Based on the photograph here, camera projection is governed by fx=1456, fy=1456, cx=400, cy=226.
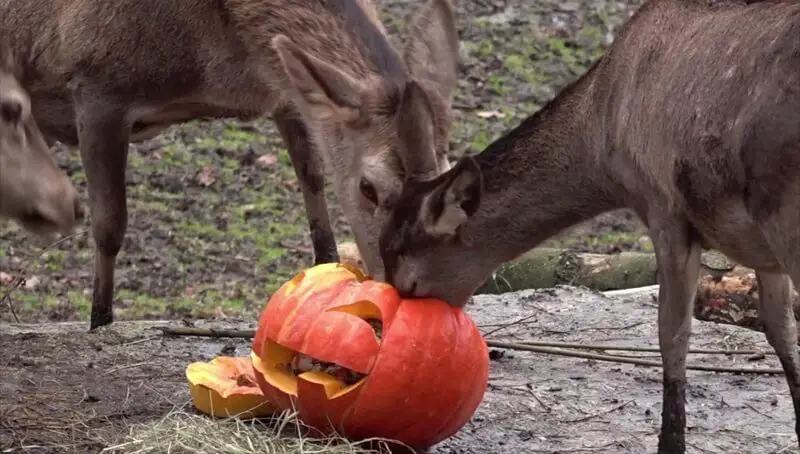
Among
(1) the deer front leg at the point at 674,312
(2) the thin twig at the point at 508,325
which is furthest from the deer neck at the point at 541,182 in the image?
(2) the thin twig at the point at 508,325

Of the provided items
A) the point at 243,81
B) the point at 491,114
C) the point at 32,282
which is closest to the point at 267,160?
the point at 491,114

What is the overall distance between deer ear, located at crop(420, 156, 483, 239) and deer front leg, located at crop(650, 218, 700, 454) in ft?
2.21

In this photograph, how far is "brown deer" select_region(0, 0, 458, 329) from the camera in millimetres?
6656

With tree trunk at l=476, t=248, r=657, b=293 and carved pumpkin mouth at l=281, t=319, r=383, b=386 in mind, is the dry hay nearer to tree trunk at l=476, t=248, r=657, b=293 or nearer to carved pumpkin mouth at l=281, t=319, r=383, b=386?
carved pumpkin mouth at l=281, t=319, r=383, b=386

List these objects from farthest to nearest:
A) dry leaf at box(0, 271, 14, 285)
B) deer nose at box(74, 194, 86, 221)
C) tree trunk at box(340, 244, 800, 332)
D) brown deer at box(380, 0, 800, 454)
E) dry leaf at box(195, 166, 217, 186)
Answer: dry leaf at box(195, 166, 217, 186), dry leaf at box(0, 271, 14, 285), tree trunk at box(340, 244, 800, 332), deer nose at box(74, 194, 86, 221), brown deer at box(380, 0, 800, 454)

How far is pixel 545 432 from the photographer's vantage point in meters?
5.78

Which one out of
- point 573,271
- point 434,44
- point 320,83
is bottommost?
point 573,271

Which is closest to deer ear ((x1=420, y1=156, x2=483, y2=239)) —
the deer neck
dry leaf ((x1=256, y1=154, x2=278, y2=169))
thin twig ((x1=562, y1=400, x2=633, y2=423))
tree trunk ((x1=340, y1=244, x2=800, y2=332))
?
the deer neck

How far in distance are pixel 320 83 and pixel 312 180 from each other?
4.85 ft

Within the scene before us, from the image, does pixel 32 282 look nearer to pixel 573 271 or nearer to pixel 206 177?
pixel 206 177

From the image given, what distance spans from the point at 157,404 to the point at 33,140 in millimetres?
1424

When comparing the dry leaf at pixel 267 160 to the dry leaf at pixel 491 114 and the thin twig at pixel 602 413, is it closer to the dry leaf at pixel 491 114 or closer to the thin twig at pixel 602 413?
the dry leaf at pixel 491 114

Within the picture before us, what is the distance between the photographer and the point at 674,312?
5.32 m

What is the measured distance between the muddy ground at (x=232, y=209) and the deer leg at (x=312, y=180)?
2.48 feet
